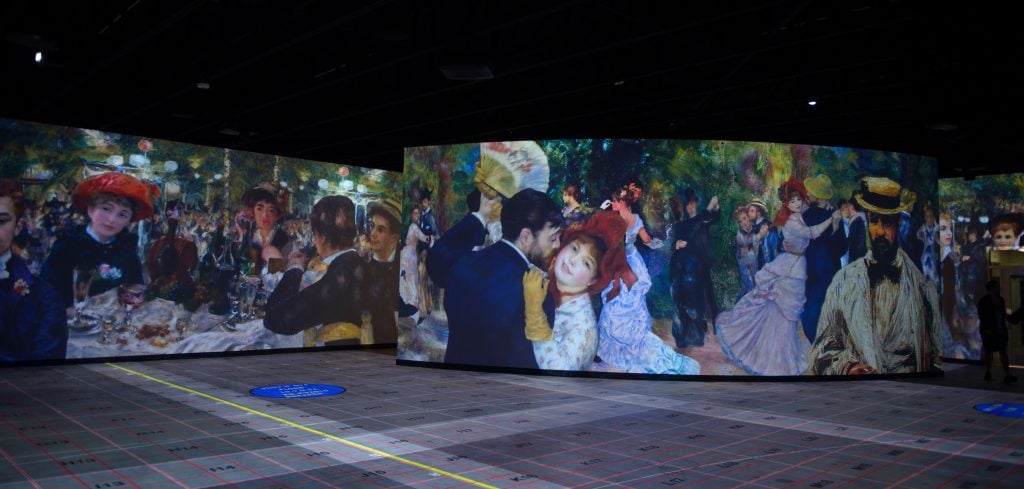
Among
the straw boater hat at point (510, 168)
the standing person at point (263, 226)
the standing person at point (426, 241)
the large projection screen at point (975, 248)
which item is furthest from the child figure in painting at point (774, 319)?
the standing person at point (263, 226)

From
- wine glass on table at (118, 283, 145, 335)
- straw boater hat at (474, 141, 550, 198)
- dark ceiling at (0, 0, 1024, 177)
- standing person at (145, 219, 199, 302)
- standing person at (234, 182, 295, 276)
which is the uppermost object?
dark ceiling at (0, 0, 1024, 177)

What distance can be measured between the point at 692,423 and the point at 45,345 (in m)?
12.7

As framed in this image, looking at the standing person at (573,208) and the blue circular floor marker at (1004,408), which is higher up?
the standing person at (573,208)

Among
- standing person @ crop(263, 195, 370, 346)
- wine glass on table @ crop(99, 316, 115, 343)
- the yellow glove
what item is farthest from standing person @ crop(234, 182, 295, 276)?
the yellow glove

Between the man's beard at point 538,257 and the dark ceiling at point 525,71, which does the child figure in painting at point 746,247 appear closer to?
the dark ceiling at point 525,71

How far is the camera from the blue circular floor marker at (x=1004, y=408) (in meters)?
9.76

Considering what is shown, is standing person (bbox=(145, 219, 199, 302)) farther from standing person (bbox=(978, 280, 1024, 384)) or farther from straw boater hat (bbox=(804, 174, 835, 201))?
standing person (bbox=(978, 280, 1024, 384))

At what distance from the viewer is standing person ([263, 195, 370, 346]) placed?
17.3 metres

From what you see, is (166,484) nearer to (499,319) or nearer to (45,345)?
(499,319)

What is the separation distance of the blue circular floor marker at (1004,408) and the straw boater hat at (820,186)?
4.26 meters

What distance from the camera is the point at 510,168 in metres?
13.6

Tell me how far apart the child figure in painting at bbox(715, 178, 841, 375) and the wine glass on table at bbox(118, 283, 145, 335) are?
470 inches

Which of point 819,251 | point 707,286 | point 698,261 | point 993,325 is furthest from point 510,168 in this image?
point 993,325

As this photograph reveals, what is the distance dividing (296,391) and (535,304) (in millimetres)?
4577
